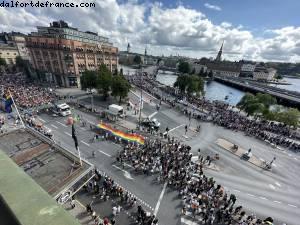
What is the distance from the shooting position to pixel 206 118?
154 ft

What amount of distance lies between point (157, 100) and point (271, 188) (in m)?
40.8

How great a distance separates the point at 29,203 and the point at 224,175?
2745 centimetres

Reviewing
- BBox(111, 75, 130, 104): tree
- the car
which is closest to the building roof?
the car

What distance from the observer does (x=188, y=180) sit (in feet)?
74.2

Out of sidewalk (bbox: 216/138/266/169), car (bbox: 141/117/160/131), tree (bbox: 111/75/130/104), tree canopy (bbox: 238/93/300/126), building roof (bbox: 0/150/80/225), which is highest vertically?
building roof (bbox: 0/150/80/225)

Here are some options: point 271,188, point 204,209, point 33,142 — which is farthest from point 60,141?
point 271,188

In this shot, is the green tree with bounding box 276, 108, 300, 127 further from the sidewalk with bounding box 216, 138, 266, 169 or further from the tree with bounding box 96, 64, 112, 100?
the tree with bounding box 96, 64, 112, 100

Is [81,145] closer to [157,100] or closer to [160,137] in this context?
[160,137]

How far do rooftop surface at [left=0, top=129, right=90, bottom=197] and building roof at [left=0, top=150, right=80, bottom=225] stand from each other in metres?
11.9

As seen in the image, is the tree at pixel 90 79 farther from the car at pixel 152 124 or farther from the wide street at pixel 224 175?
the car at pixel 152 124

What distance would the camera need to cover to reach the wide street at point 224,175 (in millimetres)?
20109

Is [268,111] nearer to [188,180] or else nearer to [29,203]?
[188,180]

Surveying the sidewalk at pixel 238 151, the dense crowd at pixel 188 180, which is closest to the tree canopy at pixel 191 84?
the sidewalk at pixel 238 151

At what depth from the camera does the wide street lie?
792 inches
